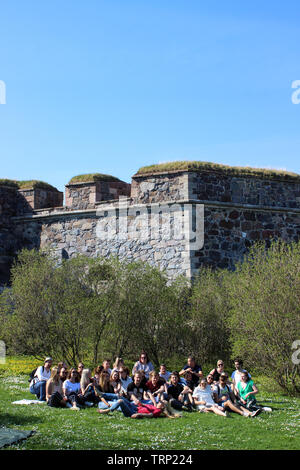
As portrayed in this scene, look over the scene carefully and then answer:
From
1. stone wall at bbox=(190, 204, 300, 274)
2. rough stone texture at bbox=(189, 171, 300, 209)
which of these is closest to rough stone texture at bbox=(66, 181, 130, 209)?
rough stone texture at bbox=(189, 171, 300, 209)

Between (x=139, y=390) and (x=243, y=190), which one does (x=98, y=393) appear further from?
(x=243, y=190)

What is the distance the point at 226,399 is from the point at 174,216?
9.86 meters

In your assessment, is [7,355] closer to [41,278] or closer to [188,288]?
[41,278]

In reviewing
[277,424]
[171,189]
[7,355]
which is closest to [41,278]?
[7,355]

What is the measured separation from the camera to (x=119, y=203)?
22.7 m

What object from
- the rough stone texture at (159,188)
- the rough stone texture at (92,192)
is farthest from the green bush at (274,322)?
the rough stone texture at (92,192)

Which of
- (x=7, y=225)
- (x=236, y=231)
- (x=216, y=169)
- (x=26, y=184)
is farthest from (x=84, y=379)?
(x=26, y=184)

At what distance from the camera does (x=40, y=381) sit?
1310 centimetres

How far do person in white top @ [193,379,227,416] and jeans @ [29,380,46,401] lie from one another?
2.95m

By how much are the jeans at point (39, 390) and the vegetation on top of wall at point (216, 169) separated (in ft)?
34.4

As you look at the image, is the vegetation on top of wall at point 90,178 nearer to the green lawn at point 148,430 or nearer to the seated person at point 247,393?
the green lawn at point 148,430

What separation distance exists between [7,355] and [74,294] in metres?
3.26

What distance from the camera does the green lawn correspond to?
8.79m

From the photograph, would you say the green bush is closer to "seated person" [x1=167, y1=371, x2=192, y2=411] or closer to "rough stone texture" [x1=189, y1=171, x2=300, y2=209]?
"seated person" [x1=167, y1=371, x2=192, y2=411]
